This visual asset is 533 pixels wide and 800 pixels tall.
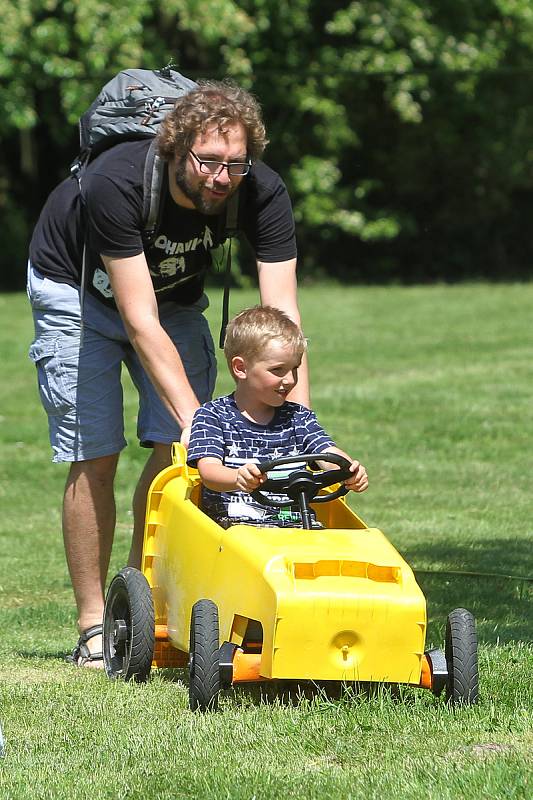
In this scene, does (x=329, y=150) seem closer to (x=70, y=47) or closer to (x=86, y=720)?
(x=70, y=47)

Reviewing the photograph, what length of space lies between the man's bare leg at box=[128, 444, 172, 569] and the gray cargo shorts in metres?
0.07

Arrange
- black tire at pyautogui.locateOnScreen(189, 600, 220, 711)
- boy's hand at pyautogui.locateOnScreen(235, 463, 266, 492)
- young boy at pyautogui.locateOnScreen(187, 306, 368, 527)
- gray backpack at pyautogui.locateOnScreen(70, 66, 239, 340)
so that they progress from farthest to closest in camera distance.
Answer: gray backpack at pyautogui.locateOnScreen(70, 66, 239, 340)
young boy at pyautogui.locateOnScreen(187, 306, 368, 527)
boy's hand at pyautogui.locateOnScreen(235, 463, 266, 492)
black tire at pyautogui.locateOnScreen(189, 600, 220, 711)

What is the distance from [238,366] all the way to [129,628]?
0.89 metres

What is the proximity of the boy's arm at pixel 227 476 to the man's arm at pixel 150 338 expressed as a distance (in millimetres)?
297

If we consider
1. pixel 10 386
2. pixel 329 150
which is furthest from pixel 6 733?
pixel 329 150

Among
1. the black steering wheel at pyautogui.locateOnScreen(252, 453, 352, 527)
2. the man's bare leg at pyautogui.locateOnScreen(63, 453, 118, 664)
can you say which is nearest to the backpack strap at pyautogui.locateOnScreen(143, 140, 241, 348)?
the black steering wheel at pyautogui.locateOnScreen(252, 453, 352, 527)

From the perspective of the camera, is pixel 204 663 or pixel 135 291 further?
pixel 135 291

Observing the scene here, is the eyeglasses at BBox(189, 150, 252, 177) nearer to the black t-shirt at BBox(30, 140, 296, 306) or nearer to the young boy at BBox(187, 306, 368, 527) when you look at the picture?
the black t-shirt at BBox(30, 140, 296, 306)

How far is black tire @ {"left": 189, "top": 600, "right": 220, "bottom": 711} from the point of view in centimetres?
379

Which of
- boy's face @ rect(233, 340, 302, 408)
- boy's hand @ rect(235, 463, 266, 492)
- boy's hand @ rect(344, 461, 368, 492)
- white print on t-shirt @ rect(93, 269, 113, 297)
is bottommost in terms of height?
boy's hand @ rect(344, 461, 368, 492)

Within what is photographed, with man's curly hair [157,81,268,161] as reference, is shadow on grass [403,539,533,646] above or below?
below

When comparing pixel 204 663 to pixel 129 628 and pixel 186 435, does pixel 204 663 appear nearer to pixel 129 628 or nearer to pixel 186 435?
pixel 129 628

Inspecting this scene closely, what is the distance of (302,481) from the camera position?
13.5ft

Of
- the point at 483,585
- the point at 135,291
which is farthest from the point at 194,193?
the point at 483,585
